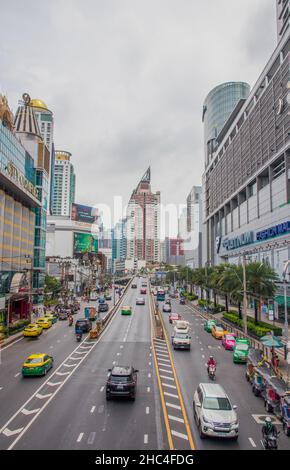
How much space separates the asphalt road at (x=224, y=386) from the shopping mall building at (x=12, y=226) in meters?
25.3

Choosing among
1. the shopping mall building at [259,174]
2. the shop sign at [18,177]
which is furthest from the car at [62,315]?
the shopping mall building at [259,174]

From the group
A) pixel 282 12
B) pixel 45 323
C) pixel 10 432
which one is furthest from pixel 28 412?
pixel 282 12

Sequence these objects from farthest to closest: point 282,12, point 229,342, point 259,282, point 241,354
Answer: point 282,12
point 259,282
point 229,342
point 241,354

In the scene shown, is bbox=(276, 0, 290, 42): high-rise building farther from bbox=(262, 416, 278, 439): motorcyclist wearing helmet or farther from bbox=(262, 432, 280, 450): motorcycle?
bbox=(262, 432, 280, 450): motorcycle

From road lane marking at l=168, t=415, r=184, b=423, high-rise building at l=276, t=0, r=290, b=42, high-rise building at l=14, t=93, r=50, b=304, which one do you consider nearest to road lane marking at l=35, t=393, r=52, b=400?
road lane marking at l=168, t=415, r=184, b=423

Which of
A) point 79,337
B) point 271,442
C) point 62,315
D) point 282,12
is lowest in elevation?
point 62,315

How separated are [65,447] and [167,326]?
36.6 metres

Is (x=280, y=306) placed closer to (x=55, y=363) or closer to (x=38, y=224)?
(x=55, y=363)

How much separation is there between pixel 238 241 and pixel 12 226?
52.3 m

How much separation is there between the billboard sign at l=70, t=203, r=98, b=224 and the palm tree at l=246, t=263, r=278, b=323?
148454 mm

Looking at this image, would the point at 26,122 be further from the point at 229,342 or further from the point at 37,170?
the point at 229,342

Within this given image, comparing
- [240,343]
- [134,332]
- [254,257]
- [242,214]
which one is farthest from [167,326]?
[242,214]

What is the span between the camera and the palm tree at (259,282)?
4228 cm

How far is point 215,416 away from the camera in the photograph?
14336mm
